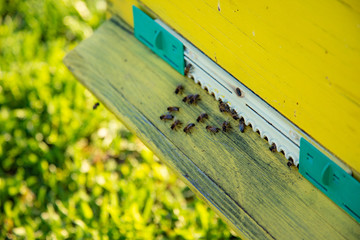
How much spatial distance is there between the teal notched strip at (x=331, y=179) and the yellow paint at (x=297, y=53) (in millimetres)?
57

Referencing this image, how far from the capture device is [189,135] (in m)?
1.89

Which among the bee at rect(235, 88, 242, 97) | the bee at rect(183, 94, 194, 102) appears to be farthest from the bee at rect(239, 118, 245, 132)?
the bee at rect(183, 94, 194, 102)

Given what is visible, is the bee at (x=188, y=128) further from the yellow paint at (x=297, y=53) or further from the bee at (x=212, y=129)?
the yellow paint at (x=297, y=53)

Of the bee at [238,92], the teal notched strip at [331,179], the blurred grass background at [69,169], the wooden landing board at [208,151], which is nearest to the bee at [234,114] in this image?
the wooden landing board at [208,151]

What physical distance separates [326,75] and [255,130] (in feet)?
1.86

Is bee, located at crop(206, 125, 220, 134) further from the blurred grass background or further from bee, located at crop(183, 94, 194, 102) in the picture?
the blurred grass background

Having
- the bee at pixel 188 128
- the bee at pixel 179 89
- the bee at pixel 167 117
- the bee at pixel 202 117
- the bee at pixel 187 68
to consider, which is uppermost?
the bee at pixel 187 68

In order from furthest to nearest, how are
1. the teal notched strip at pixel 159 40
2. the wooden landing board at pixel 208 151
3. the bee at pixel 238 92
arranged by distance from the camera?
1. the teal notched strip at pixel 159 40
2. the bee at pixel 238 92
3. the wooden landing board at pixel 208 151

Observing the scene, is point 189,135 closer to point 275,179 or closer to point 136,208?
point 275,179

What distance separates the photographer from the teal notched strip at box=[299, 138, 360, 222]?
1508mm

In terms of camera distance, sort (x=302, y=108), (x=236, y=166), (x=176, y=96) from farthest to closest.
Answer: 1. (x=176, y=96)
2. (x=236, y=166)
3. (x=302, y=108)

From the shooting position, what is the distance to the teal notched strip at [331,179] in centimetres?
151

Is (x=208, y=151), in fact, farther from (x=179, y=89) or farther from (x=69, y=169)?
(x=69, y=169)

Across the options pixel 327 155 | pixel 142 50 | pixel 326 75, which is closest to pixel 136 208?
pixel 142 50
